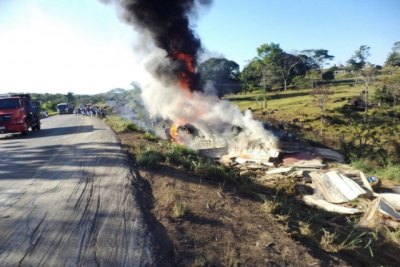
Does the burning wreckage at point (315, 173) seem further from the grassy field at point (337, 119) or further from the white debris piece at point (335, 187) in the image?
the grassy field at point (337, 119)

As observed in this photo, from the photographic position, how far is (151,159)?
9602 millimetres

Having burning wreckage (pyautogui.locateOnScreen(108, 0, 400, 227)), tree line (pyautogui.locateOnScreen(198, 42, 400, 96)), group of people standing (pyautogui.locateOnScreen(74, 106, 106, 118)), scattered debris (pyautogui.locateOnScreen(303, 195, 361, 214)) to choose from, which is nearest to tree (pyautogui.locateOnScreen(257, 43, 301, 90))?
tree line (pyautogui.locateOnScreen(198, 42, 400, 96))

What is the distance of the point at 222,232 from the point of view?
568 centimetres

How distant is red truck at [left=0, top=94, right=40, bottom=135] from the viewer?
19781 millimetres

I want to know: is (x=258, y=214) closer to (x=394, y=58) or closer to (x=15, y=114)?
(x=15, y=114)

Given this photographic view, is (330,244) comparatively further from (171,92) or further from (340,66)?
(340,66)

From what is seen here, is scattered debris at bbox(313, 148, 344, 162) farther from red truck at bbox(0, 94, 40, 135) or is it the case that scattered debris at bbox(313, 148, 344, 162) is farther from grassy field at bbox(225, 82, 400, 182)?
grassy field at bbox(225, 82, 400, 182)

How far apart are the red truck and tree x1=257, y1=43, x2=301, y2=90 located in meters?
63.1

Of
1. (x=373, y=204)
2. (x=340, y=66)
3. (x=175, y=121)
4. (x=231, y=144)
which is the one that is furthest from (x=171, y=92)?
(x=340, y=66)

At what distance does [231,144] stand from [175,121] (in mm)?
7549

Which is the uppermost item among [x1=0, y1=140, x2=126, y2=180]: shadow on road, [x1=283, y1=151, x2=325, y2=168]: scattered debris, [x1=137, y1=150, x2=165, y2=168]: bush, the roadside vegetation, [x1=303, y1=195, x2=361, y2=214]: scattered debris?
[x1=137, y1=150, x2=165, y2=168]: bush

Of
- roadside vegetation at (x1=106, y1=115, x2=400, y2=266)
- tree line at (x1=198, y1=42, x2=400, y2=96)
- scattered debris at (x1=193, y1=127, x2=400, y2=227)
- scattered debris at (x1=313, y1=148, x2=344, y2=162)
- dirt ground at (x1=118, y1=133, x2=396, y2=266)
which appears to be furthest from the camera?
tree line at (x1=198, y1=42, x2=400, y2=96)

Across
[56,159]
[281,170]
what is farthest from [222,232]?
[281,170]

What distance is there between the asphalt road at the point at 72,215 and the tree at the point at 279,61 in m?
72.8
